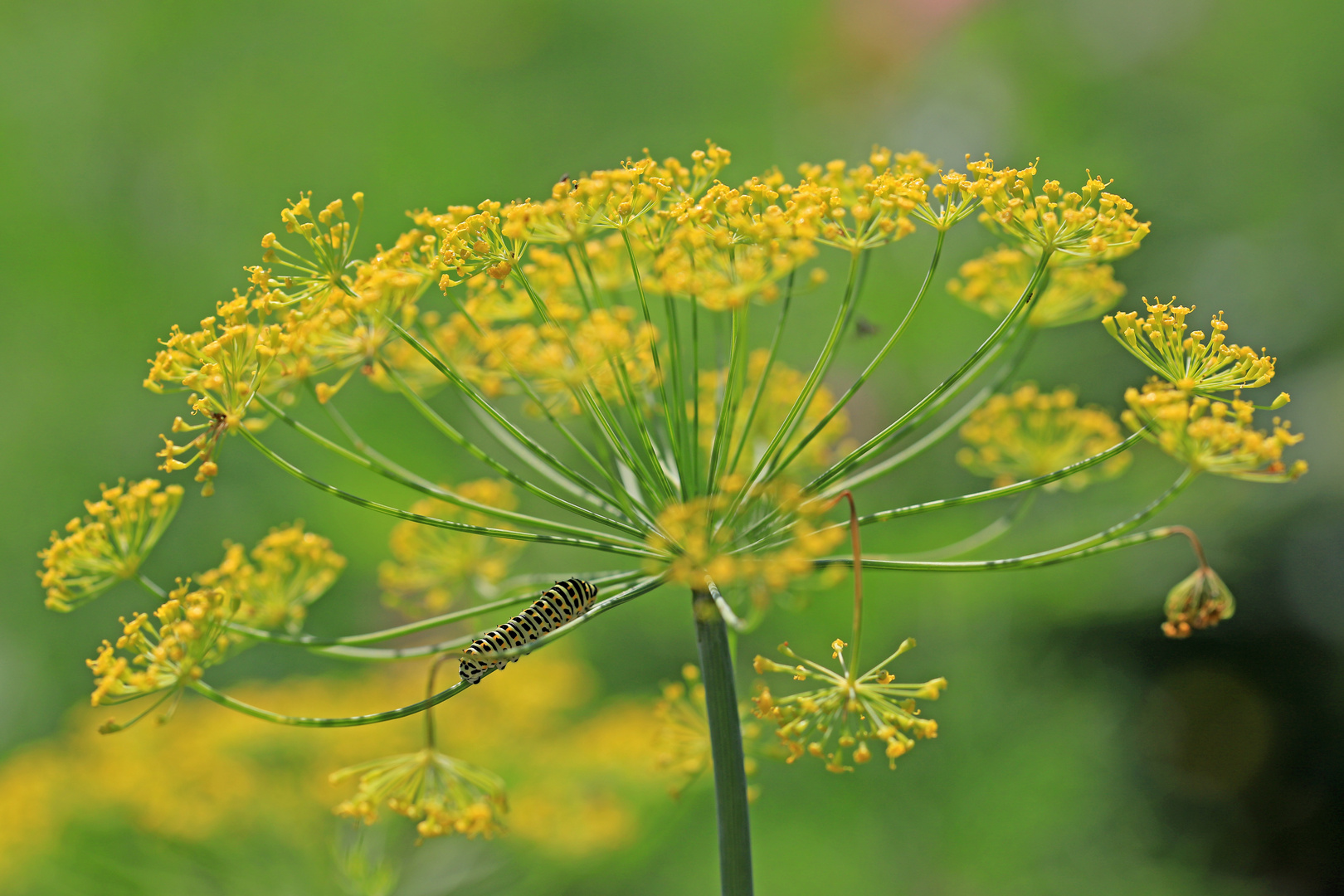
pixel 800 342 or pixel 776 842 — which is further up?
pixel 800 342

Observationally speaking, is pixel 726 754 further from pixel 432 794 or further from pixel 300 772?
pixel 300 772

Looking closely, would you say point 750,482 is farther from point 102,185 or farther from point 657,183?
point 102,185

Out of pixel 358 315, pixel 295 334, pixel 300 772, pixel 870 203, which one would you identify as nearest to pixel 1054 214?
pixel 870 203

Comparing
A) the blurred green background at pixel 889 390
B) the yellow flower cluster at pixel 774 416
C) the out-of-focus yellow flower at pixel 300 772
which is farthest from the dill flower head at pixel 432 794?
the blurred green background at pixel 889 390

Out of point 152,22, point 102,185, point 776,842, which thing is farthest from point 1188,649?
point 152,22

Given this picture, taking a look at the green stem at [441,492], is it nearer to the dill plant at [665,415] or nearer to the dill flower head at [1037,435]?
the dill plant at [665,415]

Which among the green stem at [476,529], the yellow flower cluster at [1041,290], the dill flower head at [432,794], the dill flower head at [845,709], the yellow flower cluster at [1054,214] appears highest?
the yellow flower cluster at [1041,290]
